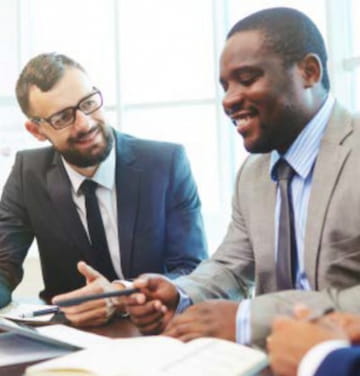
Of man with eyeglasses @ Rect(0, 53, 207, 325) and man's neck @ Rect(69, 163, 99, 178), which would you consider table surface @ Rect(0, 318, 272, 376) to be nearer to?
man with eyeglasses @ Rect(0, 53, 207, 325)

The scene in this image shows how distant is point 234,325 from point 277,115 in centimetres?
61

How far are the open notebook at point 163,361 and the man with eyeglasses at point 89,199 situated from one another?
1.04 m

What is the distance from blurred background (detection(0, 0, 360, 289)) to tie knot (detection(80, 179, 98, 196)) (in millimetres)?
1087

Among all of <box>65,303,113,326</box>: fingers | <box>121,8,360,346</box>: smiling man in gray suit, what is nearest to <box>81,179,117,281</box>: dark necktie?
<box>121,8,360,346</box>: smiling man in gray suit

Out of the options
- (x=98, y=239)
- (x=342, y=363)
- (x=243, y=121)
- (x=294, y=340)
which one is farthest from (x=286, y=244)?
(x=98, y=239)

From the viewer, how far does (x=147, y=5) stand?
10.4 feet

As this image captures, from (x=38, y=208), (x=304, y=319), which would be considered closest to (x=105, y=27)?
(x=38, y=208)

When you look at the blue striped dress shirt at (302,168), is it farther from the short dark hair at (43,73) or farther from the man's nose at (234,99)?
the short dark hair at (43,73)

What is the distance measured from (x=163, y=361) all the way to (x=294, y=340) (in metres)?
0.20

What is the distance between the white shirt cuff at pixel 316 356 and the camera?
776 mm

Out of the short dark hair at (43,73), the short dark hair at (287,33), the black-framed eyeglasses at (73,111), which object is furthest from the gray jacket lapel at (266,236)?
the short dark hair at (43,73)

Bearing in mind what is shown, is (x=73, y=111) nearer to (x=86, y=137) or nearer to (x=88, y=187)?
(x=86, y=137)

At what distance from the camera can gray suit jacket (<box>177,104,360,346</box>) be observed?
1.20m

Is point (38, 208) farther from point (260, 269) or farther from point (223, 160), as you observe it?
point (223, 160)
